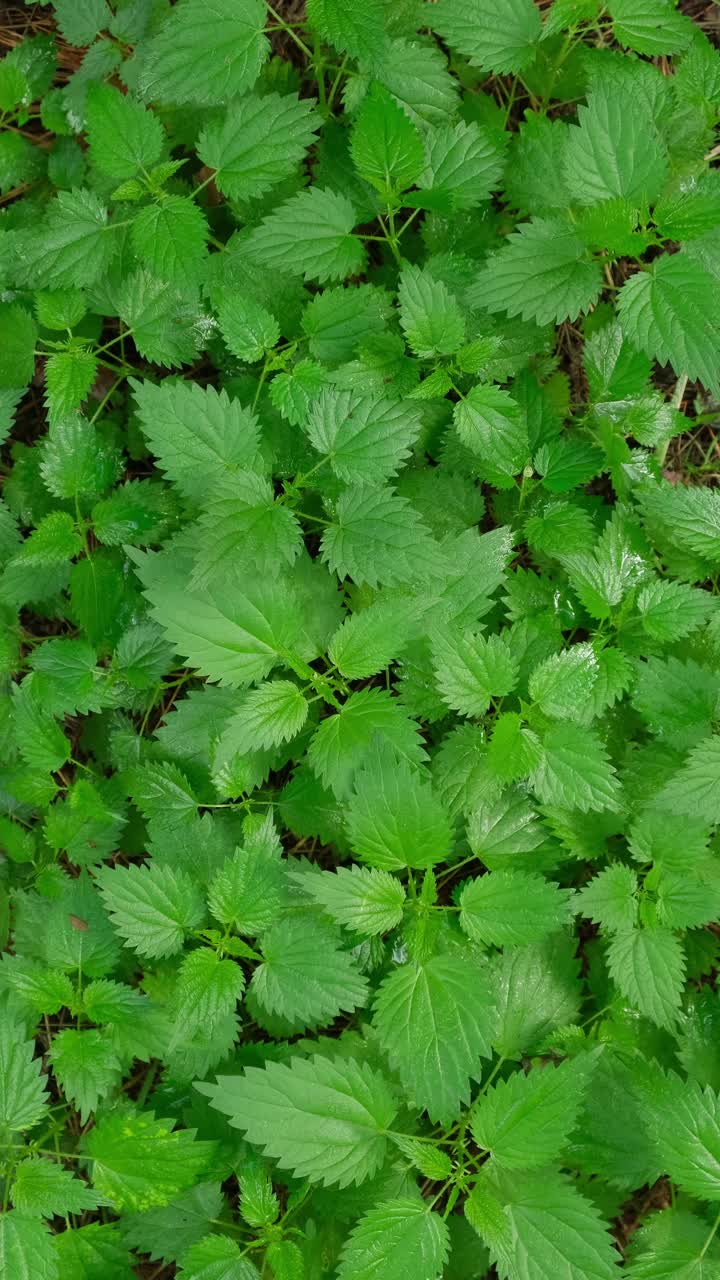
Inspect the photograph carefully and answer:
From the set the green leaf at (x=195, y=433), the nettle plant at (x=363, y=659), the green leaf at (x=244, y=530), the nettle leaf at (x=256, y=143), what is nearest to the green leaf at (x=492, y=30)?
the nettle plant at (x=363, y=659)

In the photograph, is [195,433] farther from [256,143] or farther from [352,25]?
[352,25]

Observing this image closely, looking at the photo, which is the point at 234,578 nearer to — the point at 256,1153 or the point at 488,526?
the point at 488,526

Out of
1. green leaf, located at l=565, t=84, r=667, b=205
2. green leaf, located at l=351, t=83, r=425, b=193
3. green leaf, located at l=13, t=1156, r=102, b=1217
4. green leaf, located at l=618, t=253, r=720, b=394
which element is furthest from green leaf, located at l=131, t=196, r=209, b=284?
green leaf, located at l=13, t=1156, r=102, b=1217

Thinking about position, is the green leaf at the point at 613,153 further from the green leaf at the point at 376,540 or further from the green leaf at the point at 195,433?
the green leaf at the point at 195,433

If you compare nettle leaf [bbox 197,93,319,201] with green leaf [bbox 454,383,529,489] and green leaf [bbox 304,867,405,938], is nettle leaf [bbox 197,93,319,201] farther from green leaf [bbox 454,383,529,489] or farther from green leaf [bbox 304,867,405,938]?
green leaf [bbox 304,867,405,938]

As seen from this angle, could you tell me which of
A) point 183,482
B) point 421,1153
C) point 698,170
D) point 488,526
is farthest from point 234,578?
point 698,170

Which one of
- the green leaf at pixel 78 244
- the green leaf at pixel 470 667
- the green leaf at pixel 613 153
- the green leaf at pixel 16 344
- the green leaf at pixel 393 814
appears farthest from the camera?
the green leaf at pixel 16 344
